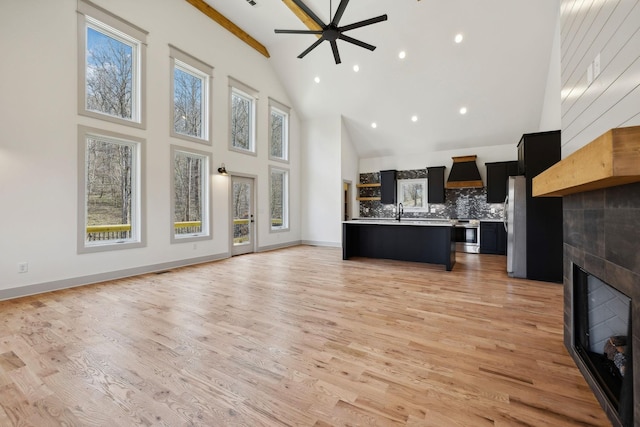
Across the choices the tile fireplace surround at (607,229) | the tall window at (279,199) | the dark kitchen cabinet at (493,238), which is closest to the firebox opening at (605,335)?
the tile fireplace surround at (607,229)

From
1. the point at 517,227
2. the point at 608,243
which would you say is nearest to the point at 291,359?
the point at 608,243

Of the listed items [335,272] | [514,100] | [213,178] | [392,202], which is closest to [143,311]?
[335,272]

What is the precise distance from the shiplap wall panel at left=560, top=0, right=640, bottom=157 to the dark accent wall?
0.37 metres

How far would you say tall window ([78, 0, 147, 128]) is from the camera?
4.32 meters

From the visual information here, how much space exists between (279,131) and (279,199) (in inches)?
80.9

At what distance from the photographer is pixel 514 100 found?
6.62 metres

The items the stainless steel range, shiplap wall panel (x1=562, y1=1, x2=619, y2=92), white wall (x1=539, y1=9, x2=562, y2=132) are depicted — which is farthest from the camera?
the stainless steel range

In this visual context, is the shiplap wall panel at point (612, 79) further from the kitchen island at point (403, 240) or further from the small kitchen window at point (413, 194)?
the small kitchen window at point (413, 194)

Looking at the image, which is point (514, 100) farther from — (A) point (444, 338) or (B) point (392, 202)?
(A) point (444, 338)

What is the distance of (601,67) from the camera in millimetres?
1631

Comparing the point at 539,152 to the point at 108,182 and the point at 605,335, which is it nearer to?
the point at 605,335

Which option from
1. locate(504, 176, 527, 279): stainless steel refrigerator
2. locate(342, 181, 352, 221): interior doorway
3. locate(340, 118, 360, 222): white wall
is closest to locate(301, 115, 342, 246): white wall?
locate(340, 118, 360, 222): white wall

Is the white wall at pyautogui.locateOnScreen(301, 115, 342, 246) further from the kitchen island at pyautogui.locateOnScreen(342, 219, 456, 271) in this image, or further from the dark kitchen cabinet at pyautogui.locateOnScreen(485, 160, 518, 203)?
the dark kitchen cabinet at pyautogui.locateOnScreen(485, 160, 518, 203)

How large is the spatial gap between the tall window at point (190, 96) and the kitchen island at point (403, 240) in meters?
3.83
